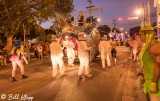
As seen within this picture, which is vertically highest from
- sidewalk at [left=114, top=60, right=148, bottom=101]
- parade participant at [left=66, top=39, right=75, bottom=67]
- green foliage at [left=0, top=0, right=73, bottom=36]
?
green foliage at [left=0, top=0, right=73, bottom=36]

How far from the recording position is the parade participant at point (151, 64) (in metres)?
4.84

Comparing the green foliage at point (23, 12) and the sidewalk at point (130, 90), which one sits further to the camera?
the green foliage at point (23, 12)

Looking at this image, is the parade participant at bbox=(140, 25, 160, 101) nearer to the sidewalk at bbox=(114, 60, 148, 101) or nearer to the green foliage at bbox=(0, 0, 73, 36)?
the sidewalk at bbox=(114, 60, 148, 101)

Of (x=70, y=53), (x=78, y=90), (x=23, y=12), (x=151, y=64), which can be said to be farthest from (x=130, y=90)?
(x=23, y=12)

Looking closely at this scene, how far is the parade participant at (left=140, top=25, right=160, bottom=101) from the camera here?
4.84 meters

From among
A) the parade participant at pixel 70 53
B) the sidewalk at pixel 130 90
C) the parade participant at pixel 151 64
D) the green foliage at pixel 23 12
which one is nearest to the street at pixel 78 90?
the sidewalk at pixel 130 90

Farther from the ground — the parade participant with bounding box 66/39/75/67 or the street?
the parade participant with bounding box 66/39/75/67

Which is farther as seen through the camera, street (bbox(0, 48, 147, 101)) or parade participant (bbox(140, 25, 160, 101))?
street (bbox(0, 48, 147, 101))

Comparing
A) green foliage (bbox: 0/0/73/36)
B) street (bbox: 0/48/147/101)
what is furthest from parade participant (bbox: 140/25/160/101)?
green foliage (bbox: 0/0/73/36)

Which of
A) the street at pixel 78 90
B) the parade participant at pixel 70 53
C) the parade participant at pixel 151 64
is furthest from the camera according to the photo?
the parade participant at pixel 70 53

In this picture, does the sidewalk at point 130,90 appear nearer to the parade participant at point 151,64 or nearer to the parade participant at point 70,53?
the parade participant at point 151,64

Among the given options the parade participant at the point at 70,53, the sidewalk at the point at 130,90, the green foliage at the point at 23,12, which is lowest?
the sidewalk at the point at 130,90

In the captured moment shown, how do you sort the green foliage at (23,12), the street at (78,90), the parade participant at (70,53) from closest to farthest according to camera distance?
the street at (78,90) < the parade participant at (70,53) < the green foliage at (23,12)

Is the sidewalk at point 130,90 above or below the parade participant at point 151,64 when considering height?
below
